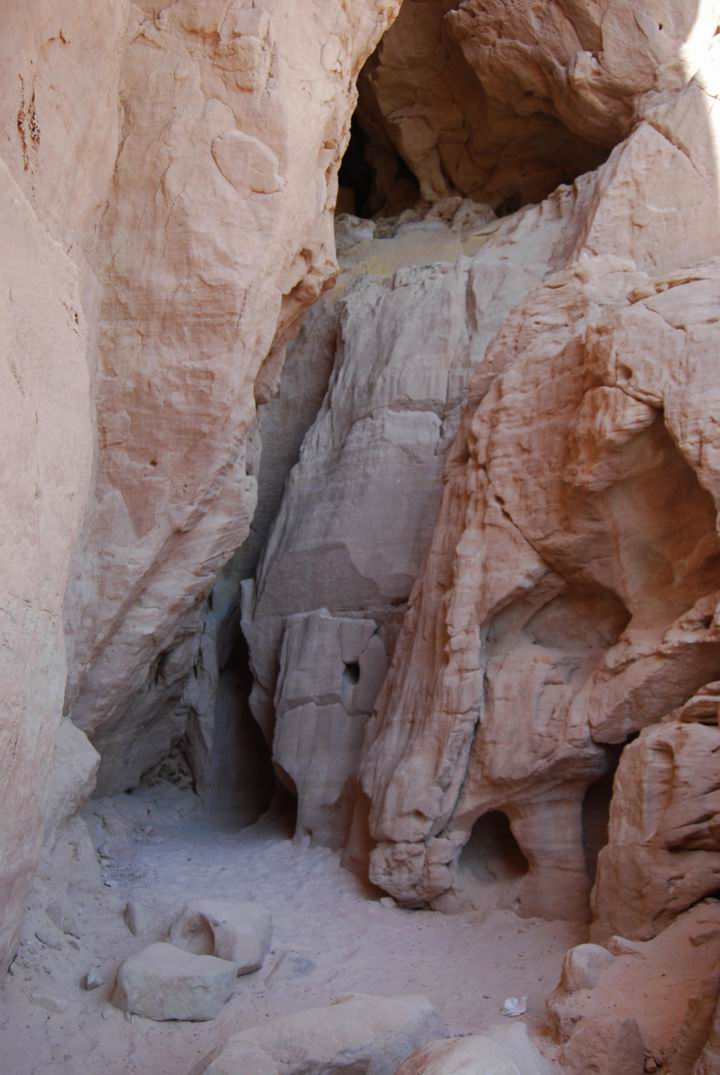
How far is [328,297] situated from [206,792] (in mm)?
5951

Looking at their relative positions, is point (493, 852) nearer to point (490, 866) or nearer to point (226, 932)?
point (490, 866)

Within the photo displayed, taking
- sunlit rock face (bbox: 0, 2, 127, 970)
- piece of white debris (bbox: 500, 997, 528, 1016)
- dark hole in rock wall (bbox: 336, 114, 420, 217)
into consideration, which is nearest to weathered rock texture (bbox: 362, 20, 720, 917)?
piece of white debris (bbox: 500, 997, 528, 1016)

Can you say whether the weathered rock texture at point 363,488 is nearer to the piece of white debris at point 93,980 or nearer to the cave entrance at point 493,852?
the cave entrance at point 493,852

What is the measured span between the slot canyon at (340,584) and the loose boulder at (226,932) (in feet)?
0.10

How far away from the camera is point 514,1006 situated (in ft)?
16.3

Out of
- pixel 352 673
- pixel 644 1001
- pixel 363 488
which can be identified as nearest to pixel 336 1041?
pixel 644 1001

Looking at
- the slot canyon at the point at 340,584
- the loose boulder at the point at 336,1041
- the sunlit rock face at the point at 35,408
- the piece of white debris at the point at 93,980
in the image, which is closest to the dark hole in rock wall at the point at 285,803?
the slot canyon at the point at 340,584

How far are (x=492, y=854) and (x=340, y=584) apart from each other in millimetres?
3208

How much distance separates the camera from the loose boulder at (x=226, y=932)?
5.46 metres

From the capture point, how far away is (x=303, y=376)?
1167 cm

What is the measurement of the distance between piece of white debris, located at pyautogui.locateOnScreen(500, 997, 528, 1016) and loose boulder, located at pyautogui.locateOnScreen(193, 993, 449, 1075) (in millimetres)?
630

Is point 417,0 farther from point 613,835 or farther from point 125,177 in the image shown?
point 613,835

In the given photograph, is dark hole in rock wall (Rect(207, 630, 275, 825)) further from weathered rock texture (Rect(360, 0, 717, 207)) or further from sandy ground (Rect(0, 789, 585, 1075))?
weathered rock texture (Rect(360, 0, 717, 207))

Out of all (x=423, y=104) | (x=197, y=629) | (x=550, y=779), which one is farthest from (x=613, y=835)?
(x=423, y=104)
